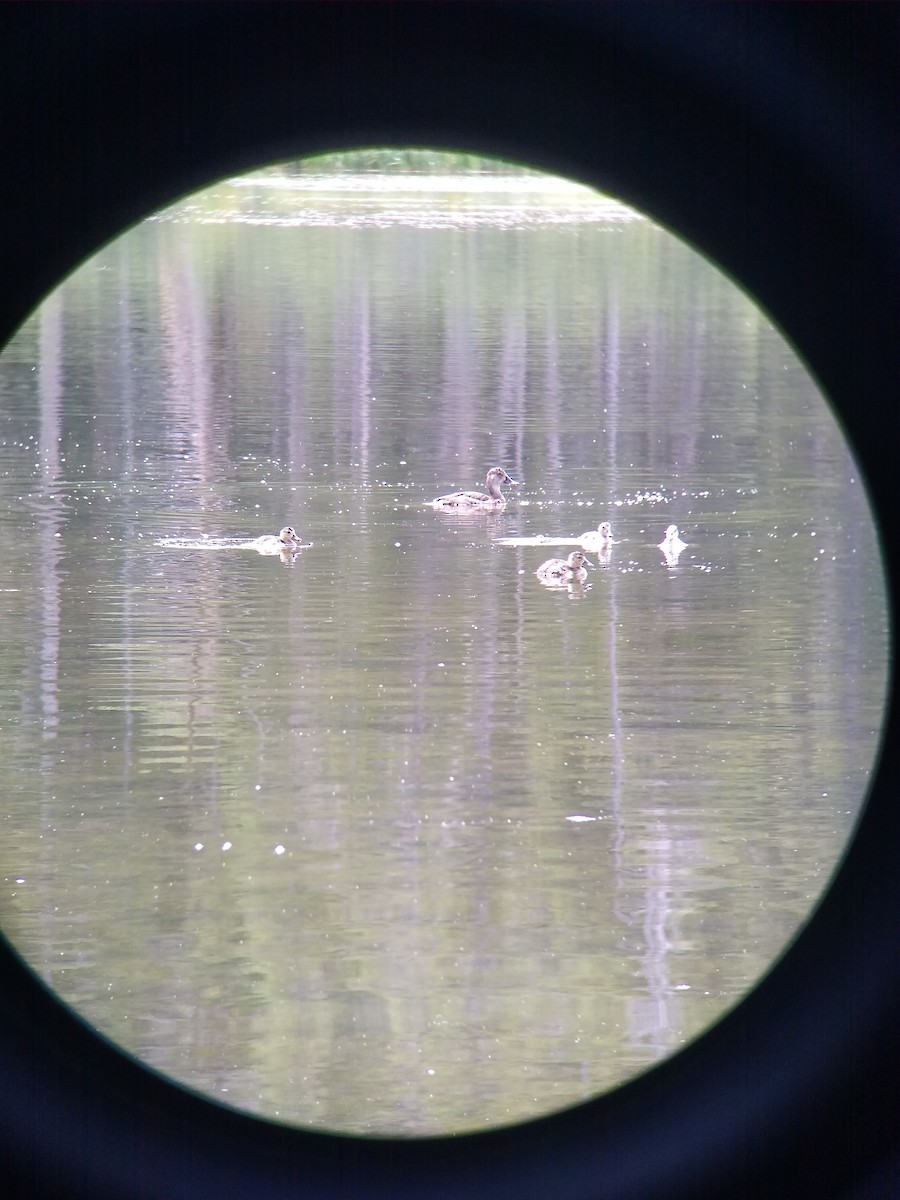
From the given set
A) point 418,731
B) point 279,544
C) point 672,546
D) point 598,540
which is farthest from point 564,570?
point 418,731

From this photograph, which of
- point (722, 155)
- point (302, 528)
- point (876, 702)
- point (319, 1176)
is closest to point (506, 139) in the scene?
point (722, 155)

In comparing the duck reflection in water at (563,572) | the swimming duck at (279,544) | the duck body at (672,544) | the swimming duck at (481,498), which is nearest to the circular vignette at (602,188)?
the duck reflection in water at (563,572)

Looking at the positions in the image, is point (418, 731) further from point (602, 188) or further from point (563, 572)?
point (602, 188)

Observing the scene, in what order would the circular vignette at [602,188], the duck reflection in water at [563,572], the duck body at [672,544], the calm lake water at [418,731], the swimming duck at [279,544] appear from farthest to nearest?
1. the duck body at [672,544]
2. the swimming duck at [279,544]
3. the duck reflection in water at [563,572]
4. the calm lake water at [418,731]
5. the circular vignette at [602,188]

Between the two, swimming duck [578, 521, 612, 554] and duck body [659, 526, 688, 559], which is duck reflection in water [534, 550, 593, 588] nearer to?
swimming duck [578, 521, 612, 554]

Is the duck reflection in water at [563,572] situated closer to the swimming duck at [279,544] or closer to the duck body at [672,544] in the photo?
the duck body at [672,544]

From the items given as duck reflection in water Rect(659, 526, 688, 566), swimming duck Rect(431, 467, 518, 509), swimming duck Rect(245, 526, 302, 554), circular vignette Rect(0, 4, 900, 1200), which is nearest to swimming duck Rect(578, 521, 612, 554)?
duck reflection in water Rect(659, 526, 688, 566)
